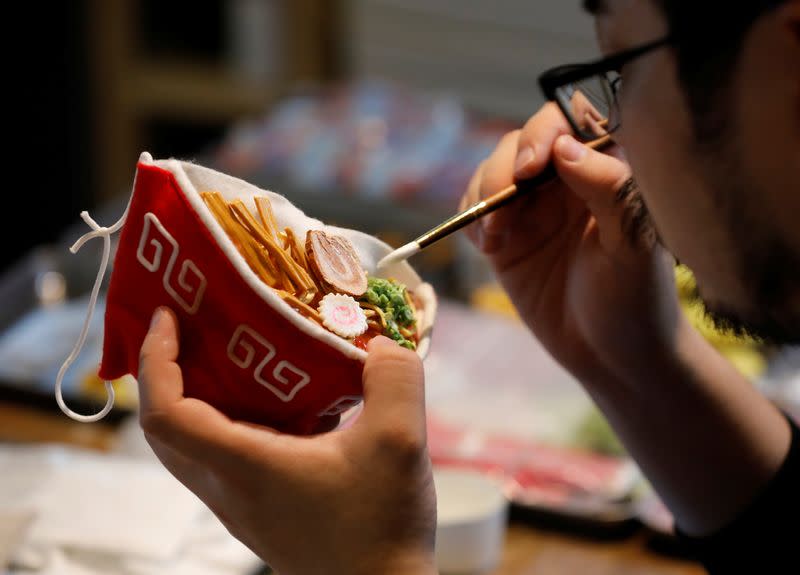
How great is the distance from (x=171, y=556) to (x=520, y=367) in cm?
83

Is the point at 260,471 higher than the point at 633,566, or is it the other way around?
the point at 260,471

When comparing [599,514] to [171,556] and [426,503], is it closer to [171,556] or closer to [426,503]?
[171,556]

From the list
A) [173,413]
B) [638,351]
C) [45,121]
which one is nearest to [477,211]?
[638,351]

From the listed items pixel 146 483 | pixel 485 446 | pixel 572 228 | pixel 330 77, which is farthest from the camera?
pixel 330 77

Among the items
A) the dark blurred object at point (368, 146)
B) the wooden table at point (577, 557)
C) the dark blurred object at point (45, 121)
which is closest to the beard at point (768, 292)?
the wooden table at point (577, 557)

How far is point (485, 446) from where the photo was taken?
1.62m

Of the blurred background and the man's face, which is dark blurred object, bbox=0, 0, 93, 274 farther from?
the man's face

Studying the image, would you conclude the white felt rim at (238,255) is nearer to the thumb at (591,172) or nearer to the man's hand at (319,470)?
the man's hand at (319,470)

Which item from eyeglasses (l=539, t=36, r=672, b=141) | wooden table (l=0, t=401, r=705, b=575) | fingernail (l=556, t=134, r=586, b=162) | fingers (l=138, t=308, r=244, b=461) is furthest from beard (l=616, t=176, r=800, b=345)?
wooden table (l=0, t=401, r=705, b=575)

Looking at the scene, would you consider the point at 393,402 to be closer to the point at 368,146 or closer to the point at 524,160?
the point at 524,160

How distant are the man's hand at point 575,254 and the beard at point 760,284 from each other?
22 centimetres

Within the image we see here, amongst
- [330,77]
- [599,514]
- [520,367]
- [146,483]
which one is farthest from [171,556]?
[330,77]

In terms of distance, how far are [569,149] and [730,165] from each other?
0.92 ft

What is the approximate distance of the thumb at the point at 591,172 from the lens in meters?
1.07
